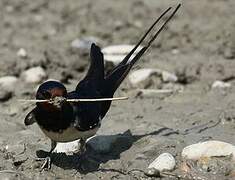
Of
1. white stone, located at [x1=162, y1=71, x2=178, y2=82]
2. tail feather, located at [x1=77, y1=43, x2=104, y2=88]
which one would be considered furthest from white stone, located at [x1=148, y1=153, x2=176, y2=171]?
white stone, located at [x1=162, y1=71, x2=178, y2=82]

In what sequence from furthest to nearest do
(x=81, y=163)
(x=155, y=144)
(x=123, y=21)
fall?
(x=123, y=21)
(x=155, y=144)
(x=81, y=163)

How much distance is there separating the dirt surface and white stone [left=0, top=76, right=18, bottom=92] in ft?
0.19

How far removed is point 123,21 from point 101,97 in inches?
121

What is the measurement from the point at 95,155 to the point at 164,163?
45 centimetres

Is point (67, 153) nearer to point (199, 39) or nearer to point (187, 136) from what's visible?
point (187, 136)

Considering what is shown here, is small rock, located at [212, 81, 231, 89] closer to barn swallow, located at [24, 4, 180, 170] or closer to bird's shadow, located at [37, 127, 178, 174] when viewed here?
bird's shadow, located at [37, 127, 178, 174]

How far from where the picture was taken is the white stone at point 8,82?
528 centimetres

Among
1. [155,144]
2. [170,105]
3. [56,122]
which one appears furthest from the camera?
[170,105]

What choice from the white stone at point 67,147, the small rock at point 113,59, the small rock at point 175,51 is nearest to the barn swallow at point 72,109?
the white stone at point 67,147

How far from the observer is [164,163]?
3.69 meters

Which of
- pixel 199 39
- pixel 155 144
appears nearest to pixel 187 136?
pixel 155 144

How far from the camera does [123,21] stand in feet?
22.9

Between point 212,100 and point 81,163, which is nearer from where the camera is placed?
point 81,163

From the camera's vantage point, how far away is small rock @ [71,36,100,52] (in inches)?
245
